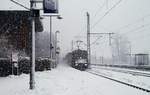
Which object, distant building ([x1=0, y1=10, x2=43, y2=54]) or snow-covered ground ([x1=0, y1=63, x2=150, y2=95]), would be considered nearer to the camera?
snow-covered ground ([x1=0, y1=63, x2=150, y2=95])

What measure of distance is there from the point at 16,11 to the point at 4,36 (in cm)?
404

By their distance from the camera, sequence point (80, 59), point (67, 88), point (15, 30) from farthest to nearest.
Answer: point (80, 59)
point (15, 30)
point (67, 88)

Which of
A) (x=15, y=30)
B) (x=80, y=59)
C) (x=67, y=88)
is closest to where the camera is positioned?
(x=67, y=88)

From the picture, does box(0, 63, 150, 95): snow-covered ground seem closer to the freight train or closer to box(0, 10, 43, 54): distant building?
box(0, 10, 43, 54): distant building

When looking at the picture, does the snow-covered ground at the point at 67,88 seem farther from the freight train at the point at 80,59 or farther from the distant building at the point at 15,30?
the freight train at the point at 80,59

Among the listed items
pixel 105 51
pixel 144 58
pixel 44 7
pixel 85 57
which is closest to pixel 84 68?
pixel 85 57

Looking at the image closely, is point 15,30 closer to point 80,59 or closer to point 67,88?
point 80,59

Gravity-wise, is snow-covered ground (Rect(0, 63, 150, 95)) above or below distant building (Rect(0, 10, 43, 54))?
below

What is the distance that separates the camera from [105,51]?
462ft

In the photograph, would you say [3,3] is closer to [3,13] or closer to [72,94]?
[3,13]

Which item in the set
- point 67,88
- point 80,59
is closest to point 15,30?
point 80,59

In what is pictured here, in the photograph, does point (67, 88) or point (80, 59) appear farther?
point (80, 59)

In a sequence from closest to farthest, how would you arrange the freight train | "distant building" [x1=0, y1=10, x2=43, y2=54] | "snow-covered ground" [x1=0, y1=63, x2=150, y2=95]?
"snow-covered ground" [x1=0, y1=63, x2=150, y2=95] < "distant building" [x1=0, y1=10, x2=43, y2=54] < the freight train

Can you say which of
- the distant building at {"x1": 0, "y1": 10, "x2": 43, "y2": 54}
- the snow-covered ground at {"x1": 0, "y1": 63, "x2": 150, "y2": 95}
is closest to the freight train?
the distant building at {"x1": 0, "y1": 10, "x2": 43, "y2": 54}
